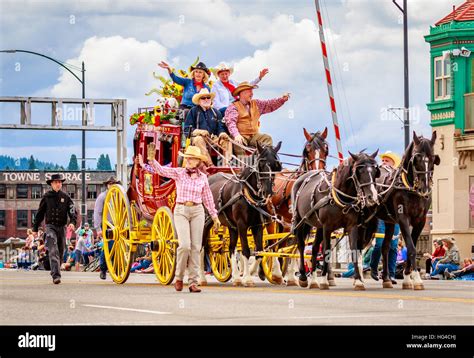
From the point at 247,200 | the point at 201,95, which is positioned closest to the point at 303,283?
the point at 247,200

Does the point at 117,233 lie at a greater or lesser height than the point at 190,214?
lesser

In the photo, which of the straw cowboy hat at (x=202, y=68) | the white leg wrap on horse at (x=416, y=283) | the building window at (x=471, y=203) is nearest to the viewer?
the white leg wrap on horse at (x=416, y=283)

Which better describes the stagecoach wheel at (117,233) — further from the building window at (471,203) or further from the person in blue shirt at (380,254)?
the building window at (471,203)

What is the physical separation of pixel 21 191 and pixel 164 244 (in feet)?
336

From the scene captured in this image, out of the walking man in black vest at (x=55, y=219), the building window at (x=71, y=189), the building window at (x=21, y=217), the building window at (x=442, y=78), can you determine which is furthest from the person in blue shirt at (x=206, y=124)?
the building window at (x=71, y=189)

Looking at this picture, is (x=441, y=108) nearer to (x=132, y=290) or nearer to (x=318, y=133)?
(x=318, y=133)

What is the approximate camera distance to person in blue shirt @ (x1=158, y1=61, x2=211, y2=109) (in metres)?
24.6

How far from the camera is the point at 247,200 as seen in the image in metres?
22.4

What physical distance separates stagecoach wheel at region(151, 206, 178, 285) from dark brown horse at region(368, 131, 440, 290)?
142 inches

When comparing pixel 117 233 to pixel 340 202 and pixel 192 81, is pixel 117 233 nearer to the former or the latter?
pixel 192 81

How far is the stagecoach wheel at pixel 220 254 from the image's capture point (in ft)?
79.1

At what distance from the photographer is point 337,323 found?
44.9 feet

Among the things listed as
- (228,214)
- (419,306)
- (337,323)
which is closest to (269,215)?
(228,214)

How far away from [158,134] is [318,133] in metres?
3.17
